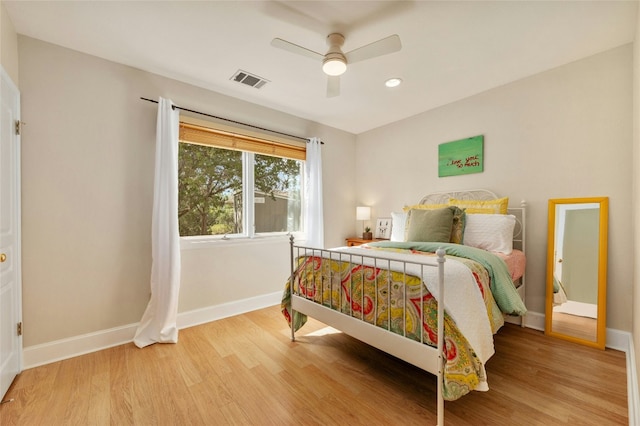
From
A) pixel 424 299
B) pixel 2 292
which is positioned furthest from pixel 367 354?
pixel 2 292

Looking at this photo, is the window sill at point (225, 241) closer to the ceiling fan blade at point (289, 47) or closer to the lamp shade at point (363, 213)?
the lamp shade at point (363, 213)

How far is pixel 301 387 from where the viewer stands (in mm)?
1804

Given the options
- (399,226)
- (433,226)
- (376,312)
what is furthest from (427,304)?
(399,226)

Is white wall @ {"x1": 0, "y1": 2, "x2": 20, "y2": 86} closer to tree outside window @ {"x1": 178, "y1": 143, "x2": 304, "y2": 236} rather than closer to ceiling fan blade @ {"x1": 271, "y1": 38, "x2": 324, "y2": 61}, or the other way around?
tree outside window @ {"x1": 178, "y1": 143, "x2": 304, "y2": 236}

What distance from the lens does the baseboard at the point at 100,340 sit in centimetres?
209

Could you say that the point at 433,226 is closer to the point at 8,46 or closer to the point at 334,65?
the point at 334,65

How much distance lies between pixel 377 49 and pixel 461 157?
193 cm

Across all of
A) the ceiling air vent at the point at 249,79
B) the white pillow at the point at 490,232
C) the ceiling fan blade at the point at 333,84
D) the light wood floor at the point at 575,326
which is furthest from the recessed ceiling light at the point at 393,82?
the light wood floor at the point at 575,326

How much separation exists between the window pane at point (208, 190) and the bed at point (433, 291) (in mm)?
1220

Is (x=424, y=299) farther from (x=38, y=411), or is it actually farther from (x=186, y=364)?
(x=38, y=411)

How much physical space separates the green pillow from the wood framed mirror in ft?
3.22

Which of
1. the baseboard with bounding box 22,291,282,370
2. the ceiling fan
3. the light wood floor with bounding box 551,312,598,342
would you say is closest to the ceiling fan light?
the ceiling fan

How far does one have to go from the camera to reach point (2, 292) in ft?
5.64

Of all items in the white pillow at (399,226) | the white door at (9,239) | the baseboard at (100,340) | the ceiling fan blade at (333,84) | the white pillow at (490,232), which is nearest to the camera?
the white door at (9,239)
